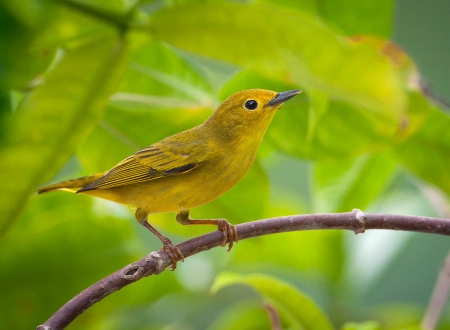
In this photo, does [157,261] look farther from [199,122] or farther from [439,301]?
[439,301]

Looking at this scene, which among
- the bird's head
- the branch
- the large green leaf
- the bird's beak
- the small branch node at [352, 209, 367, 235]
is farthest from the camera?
the large green leaf

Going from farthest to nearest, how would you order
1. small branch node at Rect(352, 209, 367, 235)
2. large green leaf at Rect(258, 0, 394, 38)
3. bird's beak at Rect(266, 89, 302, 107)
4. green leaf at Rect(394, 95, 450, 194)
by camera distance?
green leaf at Rect(394, 95, 450, 194) → large green leaf at Rect(258, 0, 394, 38) → bird's beak at Rect(266, 89, 302, 107) → small branch node at Rect(352, 209, 367, 235)

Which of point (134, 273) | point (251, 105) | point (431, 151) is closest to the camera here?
point (134, 273)

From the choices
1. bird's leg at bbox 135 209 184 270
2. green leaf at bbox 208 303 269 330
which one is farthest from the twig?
bird's leg at bbox 135 209 184 270

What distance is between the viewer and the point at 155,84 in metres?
2.02

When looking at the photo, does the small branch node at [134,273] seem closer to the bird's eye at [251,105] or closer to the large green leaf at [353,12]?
the bird's eye at [251,105]

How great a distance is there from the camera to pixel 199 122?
6.37ft

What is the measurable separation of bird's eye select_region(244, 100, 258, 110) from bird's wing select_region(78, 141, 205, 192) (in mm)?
204

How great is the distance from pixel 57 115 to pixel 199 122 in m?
0.63

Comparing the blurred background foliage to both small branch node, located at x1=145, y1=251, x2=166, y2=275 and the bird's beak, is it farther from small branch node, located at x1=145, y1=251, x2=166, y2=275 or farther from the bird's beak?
small branch node, located at x1=145, y1=251, x2=166, y2=275

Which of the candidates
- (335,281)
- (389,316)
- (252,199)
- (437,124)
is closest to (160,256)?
(252,199)

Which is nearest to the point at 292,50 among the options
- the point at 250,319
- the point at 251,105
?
the point at 251,105

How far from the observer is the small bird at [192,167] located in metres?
1.67

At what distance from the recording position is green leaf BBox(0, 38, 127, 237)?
4.51ft
